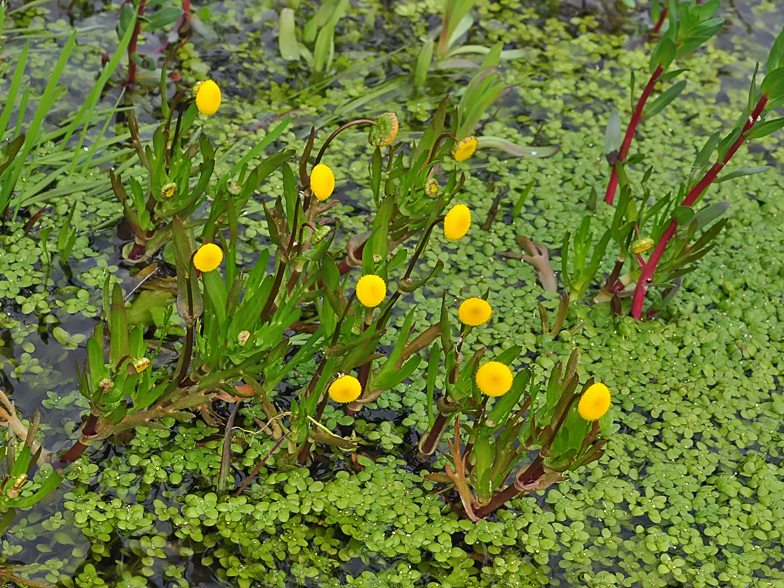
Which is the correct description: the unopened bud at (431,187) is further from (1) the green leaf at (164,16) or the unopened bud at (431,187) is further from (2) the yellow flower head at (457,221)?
(1) the green leaf at (164,16)

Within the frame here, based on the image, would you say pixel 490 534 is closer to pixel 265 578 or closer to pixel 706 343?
pixel 265 578

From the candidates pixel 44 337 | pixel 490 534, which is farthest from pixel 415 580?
pixel 44 337

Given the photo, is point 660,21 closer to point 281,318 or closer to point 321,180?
point 321,180

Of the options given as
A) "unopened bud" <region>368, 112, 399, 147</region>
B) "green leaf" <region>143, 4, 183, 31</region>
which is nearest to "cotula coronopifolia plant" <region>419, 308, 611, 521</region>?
"unopened bud" <region>368, 112, 399, 147</region>

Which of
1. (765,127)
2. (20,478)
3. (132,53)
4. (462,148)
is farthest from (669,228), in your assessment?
(132,53)

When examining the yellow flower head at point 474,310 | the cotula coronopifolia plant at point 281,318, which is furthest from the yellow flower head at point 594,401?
the cotula coronopifolia plant at point 281,318

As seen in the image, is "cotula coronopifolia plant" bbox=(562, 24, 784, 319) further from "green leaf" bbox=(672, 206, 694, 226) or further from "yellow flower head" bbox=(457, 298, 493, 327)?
"yellow flower head" bbox=(457, 298, 493, 327)
